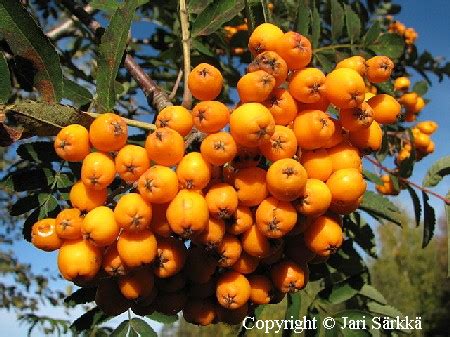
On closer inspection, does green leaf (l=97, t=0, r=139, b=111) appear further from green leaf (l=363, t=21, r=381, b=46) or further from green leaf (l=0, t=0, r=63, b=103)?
green leaf (l=363, t=21, r=381, b=46)

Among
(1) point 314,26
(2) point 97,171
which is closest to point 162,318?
(2) point 97,171

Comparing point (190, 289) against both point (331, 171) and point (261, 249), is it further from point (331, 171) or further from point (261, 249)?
point (331, 171)

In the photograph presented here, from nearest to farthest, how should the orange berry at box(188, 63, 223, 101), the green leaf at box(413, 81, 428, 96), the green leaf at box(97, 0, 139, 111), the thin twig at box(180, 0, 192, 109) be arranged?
1. the orange berry at box(188, 63, 223, 101)
2. the green leaf at box(97, 0, 139, 111)
3. the thin twig at box(180, 0, 192, 109)
4. the green leaf at box(413, 81, 428, 96)

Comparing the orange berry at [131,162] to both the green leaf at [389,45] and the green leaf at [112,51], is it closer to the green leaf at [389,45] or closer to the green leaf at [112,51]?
the green leaf at [112,51]

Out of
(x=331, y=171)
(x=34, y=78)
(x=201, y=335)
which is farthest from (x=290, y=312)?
(x=201, y=335)

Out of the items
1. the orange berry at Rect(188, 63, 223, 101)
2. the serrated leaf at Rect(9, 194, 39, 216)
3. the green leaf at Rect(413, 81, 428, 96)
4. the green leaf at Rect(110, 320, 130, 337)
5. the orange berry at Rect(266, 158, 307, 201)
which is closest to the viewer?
the orange berry at Rect(266, 158, 307, 201)

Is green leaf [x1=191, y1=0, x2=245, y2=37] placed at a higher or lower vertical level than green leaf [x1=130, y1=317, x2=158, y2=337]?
higher

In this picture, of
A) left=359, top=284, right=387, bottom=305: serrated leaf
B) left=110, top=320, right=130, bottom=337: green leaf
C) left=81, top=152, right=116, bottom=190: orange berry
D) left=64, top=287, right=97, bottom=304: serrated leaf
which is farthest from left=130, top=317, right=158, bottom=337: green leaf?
left=359, top=284, right=387, bottom=305: serrated leaf
